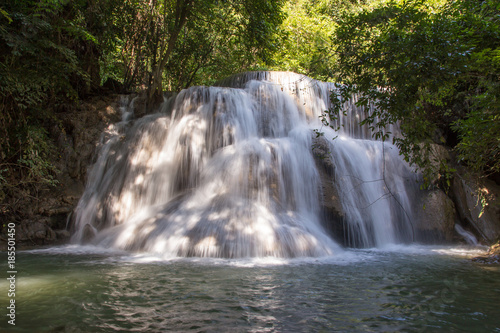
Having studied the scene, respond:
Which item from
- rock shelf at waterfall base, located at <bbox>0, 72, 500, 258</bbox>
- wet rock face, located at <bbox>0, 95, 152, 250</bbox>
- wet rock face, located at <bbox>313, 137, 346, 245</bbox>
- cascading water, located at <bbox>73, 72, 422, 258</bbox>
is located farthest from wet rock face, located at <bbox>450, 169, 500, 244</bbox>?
wet rock face, located at <bbox>0, 95, 152, 250</bbox>

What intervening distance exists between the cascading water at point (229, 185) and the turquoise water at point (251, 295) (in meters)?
0.90

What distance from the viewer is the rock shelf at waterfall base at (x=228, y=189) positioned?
24.6 feet

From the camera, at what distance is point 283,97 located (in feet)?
42.5

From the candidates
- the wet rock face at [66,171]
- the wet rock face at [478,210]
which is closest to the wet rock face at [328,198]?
the wet rock face at [478,210]

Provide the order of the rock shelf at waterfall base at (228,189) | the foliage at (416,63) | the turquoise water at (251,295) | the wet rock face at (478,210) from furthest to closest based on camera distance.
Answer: the wet rock face at (478,210) < the rock shelf at waterfall base at (228,189) < the foliage at (416,63) < the turquoise water at (251,295)

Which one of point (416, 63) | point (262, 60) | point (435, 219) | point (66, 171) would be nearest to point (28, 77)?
point (66, 171)

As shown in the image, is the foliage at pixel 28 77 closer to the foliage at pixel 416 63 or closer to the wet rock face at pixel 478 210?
the foliage at pixel 416 63

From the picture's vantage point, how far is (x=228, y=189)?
29.0 ft

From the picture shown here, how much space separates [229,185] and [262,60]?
4.52 metres

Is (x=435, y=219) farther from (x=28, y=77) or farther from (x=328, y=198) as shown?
(x=28, y=77)

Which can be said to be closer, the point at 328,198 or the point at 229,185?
the point at 229,185

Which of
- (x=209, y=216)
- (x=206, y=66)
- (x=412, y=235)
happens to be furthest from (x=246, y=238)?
(x=206, y=66)

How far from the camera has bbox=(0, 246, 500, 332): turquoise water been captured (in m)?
3.28

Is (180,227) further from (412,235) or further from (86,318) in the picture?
(412,235)
